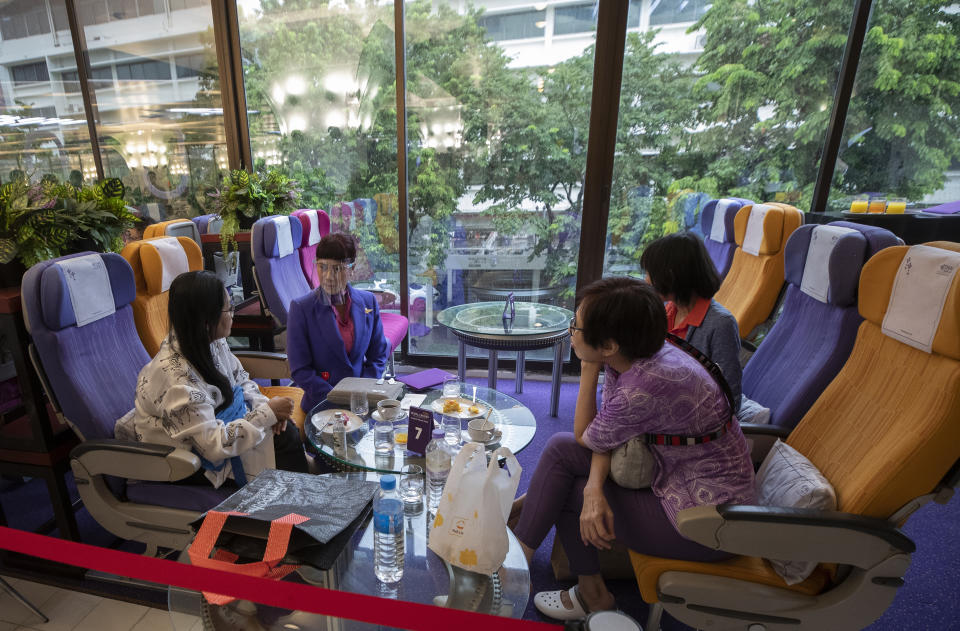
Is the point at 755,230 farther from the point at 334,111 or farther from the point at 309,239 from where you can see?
the point at 334,111

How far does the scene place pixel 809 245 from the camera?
1.85 meters

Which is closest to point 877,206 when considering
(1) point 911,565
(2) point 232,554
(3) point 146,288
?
(1) point 911,565

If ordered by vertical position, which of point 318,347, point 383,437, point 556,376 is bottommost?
point 556,376

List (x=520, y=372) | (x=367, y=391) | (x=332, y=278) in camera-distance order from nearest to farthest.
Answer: (x=367, y=391)
(x=332, y=278)
(x=520, y=372)

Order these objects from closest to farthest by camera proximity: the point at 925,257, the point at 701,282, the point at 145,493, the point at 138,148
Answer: the point at 925,257 → the point at 145,493 → the point at 701,282 → the point at 138,148

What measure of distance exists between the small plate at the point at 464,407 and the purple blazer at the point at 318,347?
51cm

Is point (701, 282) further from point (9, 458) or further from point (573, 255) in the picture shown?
point (9, 458)

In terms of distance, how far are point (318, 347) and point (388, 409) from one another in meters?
0.58

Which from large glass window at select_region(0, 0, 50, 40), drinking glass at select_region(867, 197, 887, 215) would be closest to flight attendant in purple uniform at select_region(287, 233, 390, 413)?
drinking glass at select_region(867, 197, 887, 215)

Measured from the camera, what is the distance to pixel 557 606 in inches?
61.7

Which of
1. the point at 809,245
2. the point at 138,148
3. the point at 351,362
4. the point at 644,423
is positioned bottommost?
the point at 351,362

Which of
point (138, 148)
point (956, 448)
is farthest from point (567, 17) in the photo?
point (138, 148)

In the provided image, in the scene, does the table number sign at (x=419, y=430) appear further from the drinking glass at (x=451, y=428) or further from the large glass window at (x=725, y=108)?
the large glass window at (x=725, y=108)

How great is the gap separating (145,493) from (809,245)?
8.17ft
